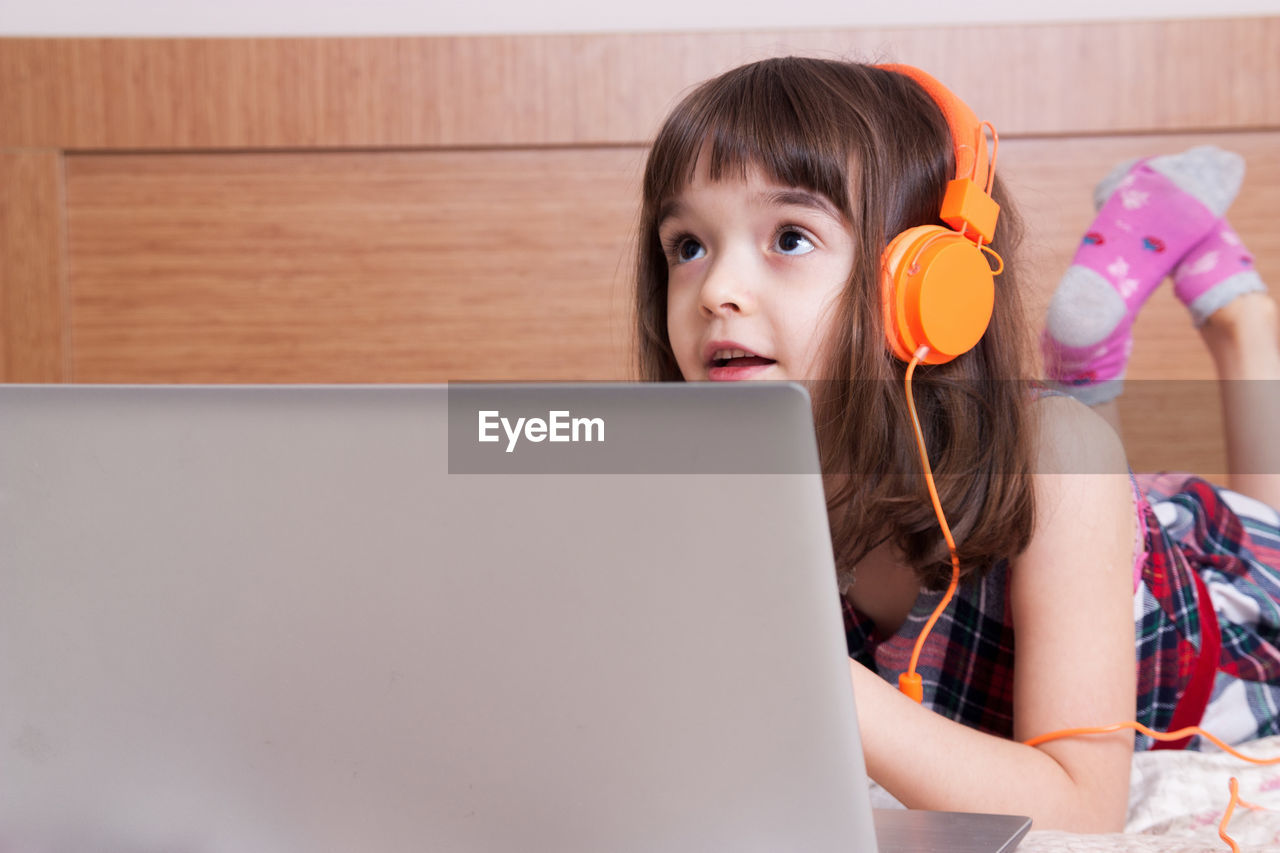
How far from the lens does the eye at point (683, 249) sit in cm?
83

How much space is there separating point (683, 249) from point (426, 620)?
1.77 feet

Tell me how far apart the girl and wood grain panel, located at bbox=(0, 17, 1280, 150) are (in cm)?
71

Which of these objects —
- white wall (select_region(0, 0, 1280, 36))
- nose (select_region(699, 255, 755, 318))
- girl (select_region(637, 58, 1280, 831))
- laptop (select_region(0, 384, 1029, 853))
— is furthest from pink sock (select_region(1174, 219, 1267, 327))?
laptop (select_region(0, 384, 1029, 853))

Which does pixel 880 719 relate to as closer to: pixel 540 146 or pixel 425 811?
pixel 425 811

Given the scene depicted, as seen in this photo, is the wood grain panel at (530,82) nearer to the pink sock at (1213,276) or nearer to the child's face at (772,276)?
the pink sock at (1213,276)

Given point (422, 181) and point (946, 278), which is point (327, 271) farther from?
point (946, 278)

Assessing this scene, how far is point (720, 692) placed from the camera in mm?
351

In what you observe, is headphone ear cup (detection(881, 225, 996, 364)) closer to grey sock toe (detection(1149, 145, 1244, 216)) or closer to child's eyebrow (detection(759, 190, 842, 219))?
child's eyebrow (detection(759, 190, 842, 219))

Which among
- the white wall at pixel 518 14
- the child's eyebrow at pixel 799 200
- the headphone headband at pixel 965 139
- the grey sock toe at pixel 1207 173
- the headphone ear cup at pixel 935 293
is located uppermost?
the white wall at pixel 518 14

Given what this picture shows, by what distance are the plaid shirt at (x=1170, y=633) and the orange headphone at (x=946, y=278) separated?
244 mm

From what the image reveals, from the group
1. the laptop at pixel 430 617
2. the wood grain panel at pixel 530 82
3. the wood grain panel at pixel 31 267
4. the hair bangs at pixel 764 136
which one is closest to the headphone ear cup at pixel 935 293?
the hair bangs at pixel 764 136

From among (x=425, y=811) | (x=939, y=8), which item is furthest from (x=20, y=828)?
(x=939, y=8)

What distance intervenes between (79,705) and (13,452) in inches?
3.7

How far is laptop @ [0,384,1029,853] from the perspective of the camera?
34cm
